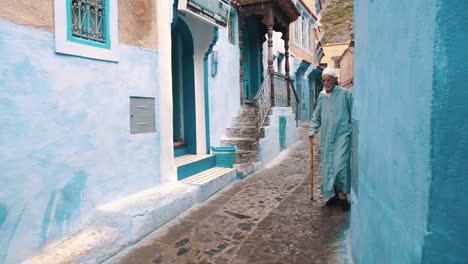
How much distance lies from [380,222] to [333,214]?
2.55 m

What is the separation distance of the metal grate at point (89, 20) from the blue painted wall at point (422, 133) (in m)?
2.85

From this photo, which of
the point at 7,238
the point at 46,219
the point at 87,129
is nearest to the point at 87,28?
the point at 87,129

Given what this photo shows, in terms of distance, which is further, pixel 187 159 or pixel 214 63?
pixel 214 63

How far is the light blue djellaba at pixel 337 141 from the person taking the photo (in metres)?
4.25

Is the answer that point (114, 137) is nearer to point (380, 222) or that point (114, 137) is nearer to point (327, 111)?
point (327, 111)

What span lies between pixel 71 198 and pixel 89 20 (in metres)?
1.83

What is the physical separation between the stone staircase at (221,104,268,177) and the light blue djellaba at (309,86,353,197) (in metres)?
2.33

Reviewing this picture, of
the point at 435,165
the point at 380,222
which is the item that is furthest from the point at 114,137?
the point at 435,165

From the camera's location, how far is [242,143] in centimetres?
732

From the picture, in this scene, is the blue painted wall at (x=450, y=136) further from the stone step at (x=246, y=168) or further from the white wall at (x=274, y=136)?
the white wall at (x=274, y=136)

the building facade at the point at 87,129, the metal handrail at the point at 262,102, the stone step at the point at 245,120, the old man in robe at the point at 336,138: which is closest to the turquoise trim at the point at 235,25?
the metal handrail at the point at 262,102

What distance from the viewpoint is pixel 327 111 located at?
14.6ft

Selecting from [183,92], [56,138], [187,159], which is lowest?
[187,159]

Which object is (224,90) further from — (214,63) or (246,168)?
(246,168)
